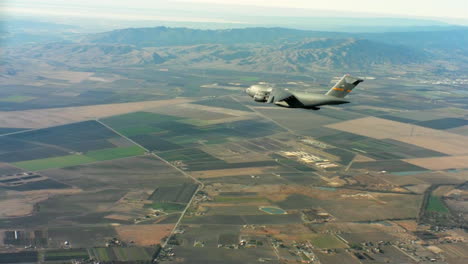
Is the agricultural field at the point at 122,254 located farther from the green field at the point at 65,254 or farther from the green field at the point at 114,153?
the green field at the point at 114,153

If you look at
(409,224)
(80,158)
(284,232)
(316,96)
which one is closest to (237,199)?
(284,232)

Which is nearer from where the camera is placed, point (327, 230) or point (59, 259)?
point (59, 259)

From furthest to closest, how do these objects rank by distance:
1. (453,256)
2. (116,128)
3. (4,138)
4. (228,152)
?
(116,128)
(4,138)
(228,152)
(453,256)

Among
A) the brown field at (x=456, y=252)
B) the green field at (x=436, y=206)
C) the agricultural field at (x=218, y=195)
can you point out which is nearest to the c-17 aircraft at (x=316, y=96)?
the agricultural field at (x=218, y=195)

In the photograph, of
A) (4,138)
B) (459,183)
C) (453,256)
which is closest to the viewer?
(453,256)

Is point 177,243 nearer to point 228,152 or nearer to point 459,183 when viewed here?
point 228,152

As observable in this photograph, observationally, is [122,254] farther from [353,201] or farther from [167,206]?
[353,201]

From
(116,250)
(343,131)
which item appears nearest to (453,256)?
(116,250)

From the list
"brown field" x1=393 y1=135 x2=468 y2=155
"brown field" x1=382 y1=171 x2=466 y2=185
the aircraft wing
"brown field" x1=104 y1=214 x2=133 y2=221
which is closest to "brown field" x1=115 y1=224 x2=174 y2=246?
"brown field" x1=104 y1=214 x2=133 y2=221
